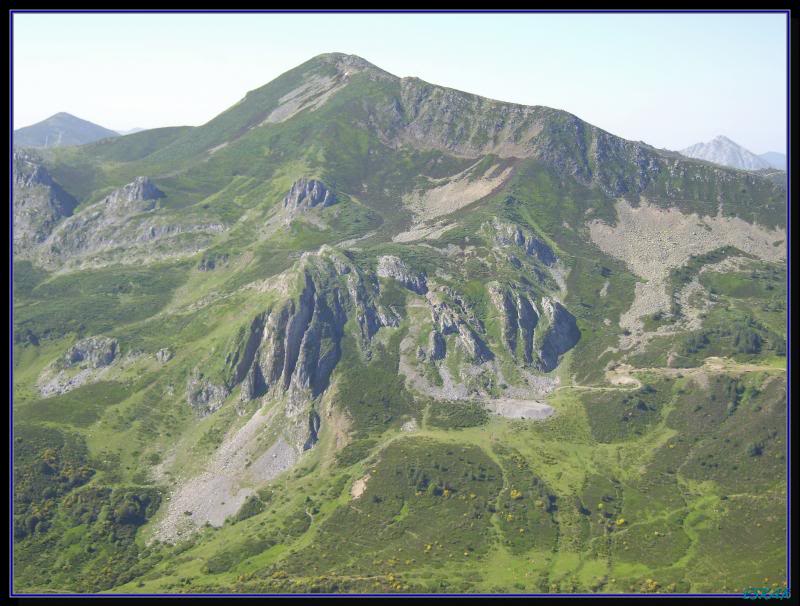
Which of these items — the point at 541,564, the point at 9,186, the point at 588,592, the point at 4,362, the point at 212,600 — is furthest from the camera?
the point at 541,564

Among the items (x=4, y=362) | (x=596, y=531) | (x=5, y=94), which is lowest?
(x=596, y=531)

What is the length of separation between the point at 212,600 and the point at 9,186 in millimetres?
68969

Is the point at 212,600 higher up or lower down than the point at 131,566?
higher up

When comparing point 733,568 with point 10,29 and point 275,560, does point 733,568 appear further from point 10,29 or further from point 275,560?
point 10,29

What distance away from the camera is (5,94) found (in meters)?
94.5

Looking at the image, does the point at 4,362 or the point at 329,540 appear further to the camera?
the point at 329,540

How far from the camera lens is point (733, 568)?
174 m

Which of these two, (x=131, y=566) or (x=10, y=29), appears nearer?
(x=10, y=29)

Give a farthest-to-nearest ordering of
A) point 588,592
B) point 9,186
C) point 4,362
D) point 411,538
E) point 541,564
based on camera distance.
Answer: point 411,538
point 541,564
point 588,592
point 9,186
point 4,362

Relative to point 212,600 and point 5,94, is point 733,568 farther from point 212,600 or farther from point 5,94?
point 5,94

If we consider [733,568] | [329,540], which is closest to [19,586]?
[329,540]

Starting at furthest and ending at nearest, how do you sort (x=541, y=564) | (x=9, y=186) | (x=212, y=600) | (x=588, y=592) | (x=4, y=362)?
(x=541, y=564) → (x=588, y=592) → (x=212, y=600) → (x=9, y=186) → (x=4, y=362)

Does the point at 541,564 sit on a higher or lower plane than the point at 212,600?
lower

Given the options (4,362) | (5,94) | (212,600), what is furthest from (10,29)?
(212,600)
